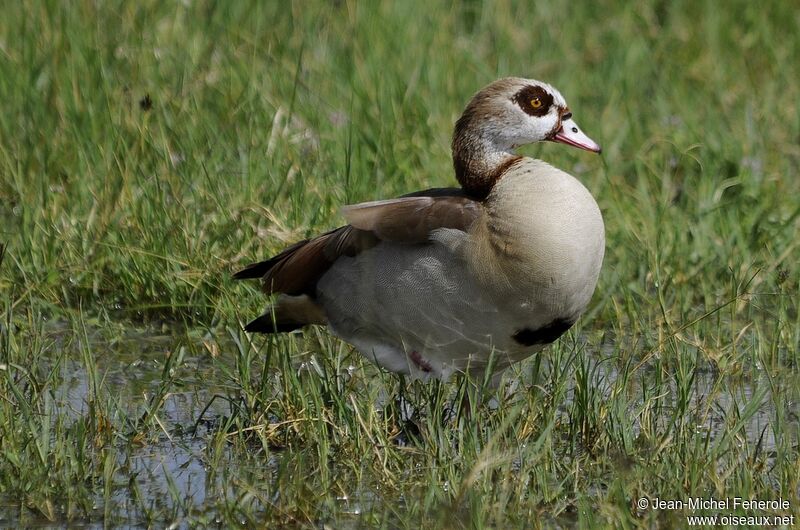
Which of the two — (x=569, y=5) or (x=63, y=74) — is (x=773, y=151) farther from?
(x=63, y=74)

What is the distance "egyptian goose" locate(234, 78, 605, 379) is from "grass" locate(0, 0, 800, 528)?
6.2 inches

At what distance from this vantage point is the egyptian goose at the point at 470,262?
4305mm

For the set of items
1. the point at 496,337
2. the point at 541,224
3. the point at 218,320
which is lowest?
the point at 218,320

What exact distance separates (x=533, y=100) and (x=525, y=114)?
59 mm

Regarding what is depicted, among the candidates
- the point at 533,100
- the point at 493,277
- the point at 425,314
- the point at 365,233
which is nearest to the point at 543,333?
the point at 493,277

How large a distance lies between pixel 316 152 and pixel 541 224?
2.26 metres

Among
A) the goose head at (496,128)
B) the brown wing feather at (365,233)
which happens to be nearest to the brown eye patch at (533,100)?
the goose head at (496,128)

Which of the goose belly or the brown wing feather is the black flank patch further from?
the brown wing feather

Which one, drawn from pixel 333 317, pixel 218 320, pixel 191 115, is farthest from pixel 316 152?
pixel 333 317

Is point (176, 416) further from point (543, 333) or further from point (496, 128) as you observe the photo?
point (496, 128)

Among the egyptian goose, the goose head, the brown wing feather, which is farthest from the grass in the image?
the goose head

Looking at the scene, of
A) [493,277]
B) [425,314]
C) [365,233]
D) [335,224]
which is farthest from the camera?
[335,224]

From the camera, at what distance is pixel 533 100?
15.4 feet

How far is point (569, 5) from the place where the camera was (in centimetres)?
859
